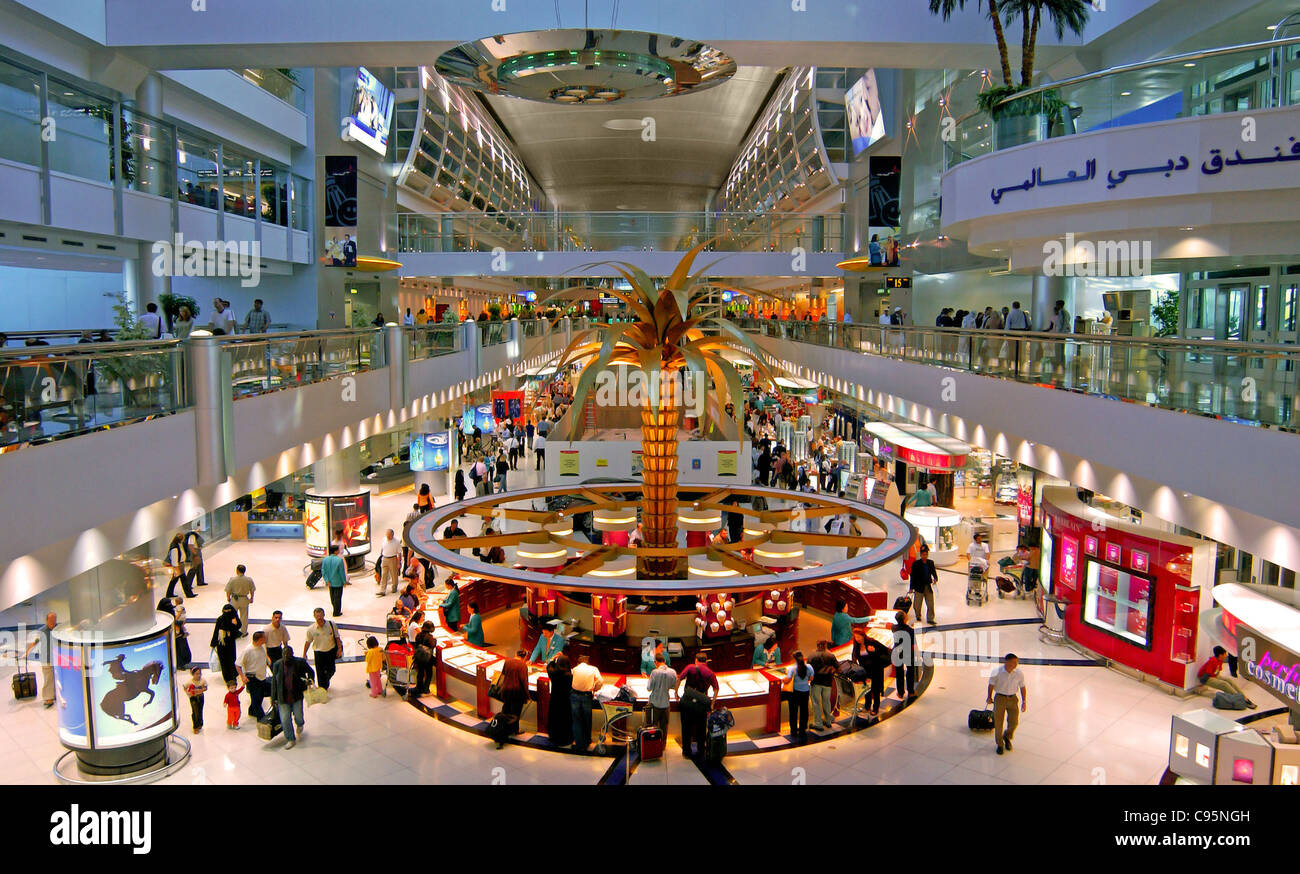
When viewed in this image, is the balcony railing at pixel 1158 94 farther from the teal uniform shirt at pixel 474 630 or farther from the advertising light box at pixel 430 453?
the advertising light box at pixel 430 453

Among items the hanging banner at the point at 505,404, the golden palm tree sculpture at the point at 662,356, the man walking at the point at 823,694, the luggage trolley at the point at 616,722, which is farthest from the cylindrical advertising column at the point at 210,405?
the hanging banner at the point at 505,404

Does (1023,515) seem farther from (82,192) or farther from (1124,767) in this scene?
(82,192)

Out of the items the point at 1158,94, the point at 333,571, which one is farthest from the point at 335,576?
the point at 1158,94

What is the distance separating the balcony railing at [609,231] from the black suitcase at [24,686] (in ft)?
84.3

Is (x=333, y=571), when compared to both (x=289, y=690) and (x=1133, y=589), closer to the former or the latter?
(x=289, y=690)

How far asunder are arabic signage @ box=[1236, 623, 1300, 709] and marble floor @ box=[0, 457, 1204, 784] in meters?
1.56

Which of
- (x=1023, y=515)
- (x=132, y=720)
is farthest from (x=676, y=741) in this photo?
(x=1023, y=515)

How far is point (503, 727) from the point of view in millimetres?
11516

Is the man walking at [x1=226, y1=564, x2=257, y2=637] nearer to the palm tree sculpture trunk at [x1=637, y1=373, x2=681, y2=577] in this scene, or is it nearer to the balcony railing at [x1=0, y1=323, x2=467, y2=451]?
the balcony railing at [x1=0, y1=323, x2=467, y2=451]

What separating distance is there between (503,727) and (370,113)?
27.6m

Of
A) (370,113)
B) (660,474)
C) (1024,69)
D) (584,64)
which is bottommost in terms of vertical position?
(660,474)

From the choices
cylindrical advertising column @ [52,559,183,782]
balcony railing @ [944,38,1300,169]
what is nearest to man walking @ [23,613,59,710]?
cylindrical advertising column @ [52,559,183,782]

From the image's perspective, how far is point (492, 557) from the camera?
17094mm
